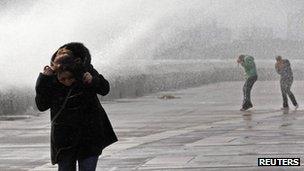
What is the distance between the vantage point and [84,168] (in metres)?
7.28

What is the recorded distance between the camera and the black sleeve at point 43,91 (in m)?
7.19

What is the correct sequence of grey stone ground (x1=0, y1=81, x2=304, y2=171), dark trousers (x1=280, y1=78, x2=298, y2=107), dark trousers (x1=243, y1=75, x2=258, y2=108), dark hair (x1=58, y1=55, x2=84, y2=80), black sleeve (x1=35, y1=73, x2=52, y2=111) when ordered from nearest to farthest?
dark hair (x1=58, y1=55, x2=84, y2=80) < black sleeve (x1=35, y1=73, x2=52, y2=111) < grey stone ground (x1=0, y1=81, x2=304, y2=171) < dark trousers (x1=243, y1=75, x2=258, y2=108) < dark trousers (x1=280, y1=78, x2=298, y2=107)

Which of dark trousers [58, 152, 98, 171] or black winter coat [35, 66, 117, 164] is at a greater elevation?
black winter coat [35, 66, 117, 164]

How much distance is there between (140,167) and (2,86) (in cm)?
1467

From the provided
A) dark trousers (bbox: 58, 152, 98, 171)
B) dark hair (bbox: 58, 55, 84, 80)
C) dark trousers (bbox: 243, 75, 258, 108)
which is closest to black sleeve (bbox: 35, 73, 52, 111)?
dark hair (bbox: 58, 55, 84, 80)

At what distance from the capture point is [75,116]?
7.27 meters

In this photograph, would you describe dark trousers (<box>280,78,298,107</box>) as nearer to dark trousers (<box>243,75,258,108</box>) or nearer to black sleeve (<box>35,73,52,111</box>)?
dark trousers (<box>243,75,258,108</box>)

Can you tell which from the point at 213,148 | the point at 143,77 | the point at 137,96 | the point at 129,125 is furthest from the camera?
the point at 143,77

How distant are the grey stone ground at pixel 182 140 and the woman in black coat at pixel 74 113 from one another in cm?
322

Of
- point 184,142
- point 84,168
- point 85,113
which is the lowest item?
point 184,142

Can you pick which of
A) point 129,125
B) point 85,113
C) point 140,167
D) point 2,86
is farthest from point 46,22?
point 85,113

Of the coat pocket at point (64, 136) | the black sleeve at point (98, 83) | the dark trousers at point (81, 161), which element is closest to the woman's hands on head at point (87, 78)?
the black sleeve at point (98, 83)

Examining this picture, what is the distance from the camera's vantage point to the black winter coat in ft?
23.7

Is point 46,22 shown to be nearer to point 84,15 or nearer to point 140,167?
point 84,15
